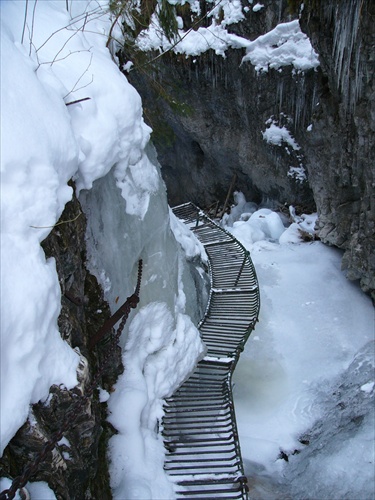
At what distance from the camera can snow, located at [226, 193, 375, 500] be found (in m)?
5.75

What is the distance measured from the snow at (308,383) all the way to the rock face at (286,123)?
0.85 m

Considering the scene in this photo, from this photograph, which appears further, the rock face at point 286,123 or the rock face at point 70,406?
the rock face at point 286,123

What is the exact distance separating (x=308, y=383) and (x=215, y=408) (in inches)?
95.6

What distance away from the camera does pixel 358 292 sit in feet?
29.7

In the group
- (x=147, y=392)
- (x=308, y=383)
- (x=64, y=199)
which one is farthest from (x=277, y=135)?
(x=64, y=199)

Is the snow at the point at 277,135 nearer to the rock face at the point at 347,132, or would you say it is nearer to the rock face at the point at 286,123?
the rock face at the point at 286,123

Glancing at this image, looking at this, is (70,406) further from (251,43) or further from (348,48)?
(251,43)

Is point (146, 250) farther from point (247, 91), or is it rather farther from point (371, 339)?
point (247, 91)

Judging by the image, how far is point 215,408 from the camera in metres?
5.46

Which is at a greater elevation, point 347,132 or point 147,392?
point 347,132

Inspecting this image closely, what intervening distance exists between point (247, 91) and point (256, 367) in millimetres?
7783

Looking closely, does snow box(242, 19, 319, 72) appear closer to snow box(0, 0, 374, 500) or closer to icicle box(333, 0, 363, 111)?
icicle box(333, 0, 363, 111)

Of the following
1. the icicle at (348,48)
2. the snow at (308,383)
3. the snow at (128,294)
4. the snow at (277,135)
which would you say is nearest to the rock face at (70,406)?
the snow at (128,294)

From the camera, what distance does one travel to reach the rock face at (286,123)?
7215 mm
